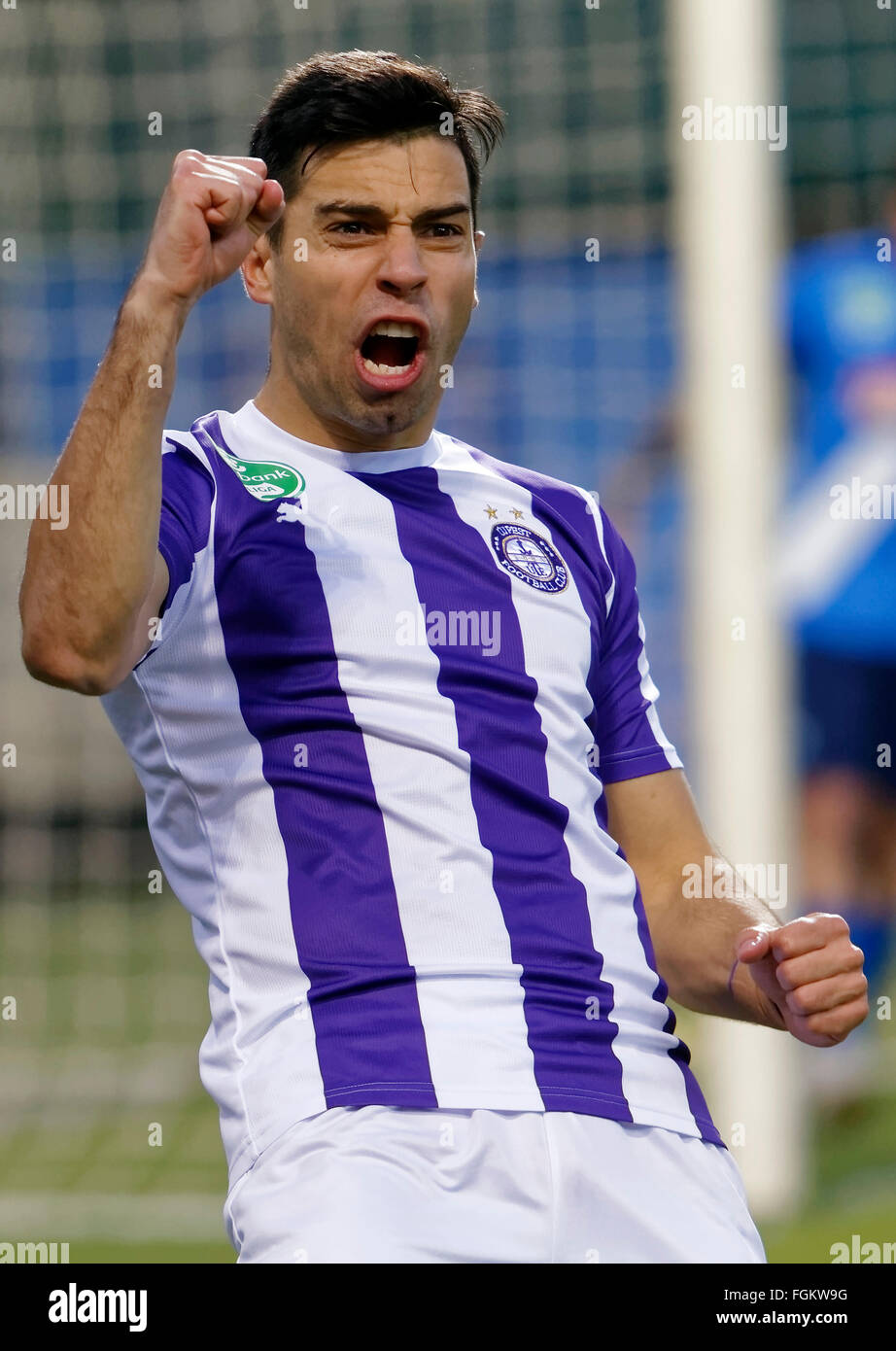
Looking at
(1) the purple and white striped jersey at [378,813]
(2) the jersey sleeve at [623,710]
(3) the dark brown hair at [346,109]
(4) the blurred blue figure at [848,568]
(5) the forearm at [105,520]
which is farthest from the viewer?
(4) the blurred blue figure at [848,568]

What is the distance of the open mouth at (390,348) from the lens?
2459 millimetres

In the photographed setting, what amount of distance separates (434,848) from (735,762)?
8.80 ft

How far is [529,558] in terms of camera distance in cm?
252

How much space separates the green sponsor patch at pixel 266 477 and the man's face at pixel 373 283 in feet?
0.38

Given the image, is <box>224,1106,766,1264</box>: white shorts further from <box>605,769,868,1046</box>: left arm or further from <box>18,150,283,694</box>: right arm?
<box>18,150,283,694</box>: right arm

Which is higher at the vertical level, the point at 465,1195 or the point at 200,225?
the point at 200,225

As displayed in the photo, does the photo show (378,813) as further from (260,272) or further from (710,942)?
(260,272)

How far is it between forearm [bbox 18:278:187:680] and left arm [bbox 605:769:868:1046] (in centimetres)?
88

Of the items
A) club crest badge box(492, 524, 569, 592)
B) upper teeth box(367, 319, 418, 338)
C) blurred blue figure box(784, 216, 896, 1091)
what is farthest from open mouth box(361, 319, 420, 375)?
blurred blue figure box(784, 216, 896, 1091)

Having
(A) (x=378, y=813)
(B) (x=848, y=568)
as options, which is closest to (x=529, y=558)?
(A) (x=378, y=813)

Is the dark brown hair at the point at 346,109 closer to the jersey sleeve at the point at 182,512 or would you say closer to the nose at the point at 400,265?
the nose at the point at 400,265

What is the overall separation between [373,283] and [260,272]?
26cm

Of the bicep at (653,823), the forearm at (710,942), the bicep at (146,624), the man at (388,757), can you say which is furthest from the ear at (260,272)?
the forearm at (710,942)
